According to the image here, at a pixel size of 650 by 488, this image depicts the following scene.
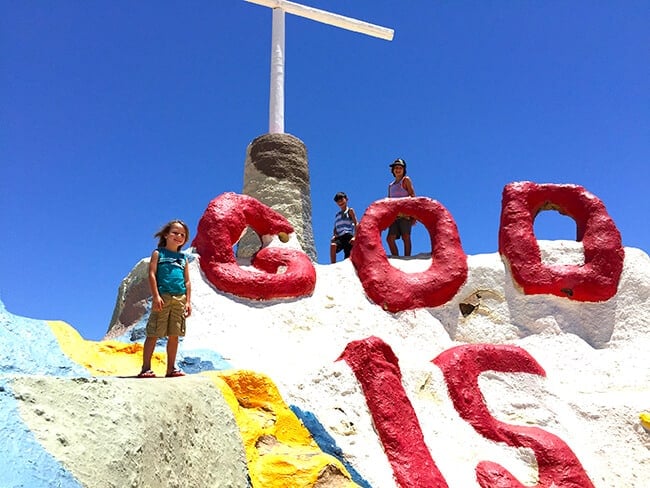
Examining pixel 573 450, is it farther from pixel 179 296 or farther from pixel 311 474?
pixel 179 296

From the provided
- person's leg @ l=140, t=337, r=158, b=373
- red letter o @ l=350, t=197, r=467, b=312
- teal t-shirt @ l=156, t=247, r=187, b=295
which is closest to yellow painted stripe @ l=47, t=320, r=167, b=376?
person's leg @ l=140, t=337, r=158, b=373

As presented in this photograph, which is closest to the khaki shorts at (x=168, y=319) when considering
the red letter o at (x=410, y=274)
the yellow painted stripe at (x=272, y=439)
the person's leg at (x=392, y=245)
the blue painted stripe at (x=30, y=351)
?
the yellow painted stripe at (x=272, y=439)

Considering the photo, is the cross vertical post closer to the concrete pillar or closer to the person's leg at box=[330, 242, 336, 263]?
the concrete pillar

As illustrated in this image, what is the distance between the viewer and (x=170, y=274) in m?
3.88

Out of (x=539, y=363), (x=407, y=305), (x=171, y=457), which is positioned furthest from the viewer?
(x=407, y=305)

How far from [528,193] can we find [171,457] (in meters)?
6.80

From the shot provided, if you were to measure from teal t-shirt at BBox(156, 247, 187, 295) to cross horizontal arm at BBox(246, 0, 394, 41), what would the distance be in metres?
10.7

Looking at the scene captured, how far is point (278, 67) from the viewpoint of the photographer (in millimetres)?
12617

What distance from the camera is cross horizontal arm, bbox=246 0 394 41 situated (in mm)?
13266

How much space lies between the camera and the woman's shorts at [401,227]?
855 centimetres

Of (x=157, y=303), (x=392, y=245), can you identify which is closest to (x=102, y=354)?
(x=157, y=303)

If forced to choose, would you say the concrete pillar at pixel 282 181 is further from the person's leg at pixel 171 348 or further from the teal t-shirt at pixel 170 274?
the person's leg at pixel 171 348

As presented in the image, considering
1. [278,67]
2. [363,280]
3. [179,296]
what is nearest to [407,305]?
[363,280]

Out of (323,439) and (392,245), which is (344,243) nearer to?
(392,245)
